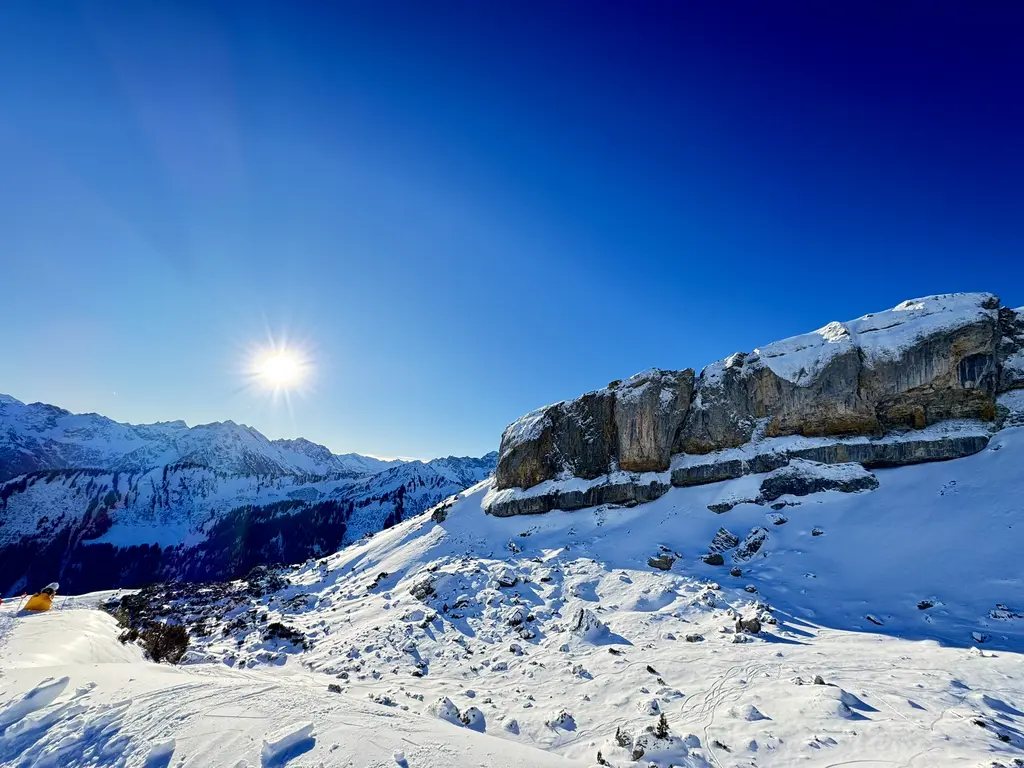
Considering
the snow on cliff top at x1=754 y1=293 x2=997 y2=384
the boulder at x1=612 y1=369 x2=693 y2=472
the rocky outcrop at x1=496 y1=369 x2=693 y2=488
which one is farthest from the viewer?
the rocky outcrop at x1=496 y1=369 x2=693 y2=488

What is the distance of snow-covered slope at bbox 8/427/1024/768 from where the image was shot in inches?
319

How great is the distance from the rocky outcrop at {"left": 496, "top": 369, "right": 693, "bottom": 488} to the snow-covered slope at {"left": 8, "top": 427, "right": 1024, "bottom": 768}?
4.73 m

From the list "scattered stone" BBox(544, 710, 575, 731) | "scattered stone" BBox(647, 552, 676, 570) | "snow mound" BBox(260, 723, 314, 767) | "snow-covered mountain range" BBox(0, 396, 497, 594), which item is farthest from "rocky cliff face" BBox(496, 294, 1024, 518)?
"snow-covered mountain range" BBox(0, 396, 497, 594)

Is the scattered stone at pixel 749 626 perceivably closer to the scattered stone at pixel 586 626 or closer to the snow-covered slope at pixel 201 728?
the scattered stone at pixel 586 626

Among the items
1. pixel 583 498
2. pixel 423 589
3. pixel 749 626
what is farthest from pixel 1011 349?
pixel 423 589

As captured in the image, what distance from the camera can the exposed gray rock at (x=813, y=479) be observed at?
26.4m

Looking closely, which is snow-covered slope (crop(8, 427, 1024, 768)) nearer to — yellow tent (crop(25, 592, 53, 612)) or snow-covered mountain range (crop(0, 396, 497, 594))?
yellow tent (crop(25, 592, 53, 612))

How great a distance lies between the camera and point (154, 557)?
14612 cm

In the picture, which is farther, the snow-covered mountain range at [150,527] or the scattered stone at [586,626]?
the snow-covered mountain range at [150,527]

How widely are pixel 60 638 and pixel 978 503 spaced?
133 ft

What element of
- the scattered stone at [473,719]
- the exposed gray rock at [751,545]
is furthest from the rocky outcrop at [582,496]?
the scattered stone at [473,719]

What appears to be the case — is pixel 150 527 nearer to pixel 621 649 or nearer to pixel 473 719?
pixel 473 719

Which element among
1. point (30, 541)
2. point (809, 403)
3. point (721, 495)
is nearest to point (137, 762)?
point (721, 495)

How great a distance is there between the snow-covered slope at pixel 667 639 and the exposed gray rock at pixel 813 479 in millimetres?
263
